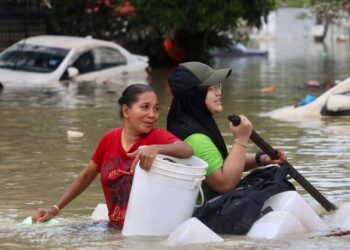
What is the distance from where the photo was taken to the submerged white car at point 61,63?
2175cm

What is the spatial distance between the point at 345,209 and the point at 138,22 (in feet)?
73.3

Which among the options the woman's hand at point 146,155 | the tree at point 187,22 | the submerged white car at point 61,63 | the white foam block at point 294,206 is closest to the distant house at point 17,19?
the tree at point 187,22

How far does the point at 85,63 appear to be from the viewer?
909 inches

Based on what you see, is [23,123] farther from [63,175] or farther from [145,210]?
[145,210]

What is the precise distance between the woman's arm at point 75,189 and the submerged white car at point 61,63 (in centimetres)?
1394

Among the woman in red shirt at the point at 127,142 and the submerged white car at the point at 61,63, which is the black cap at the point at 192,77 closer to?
the woman in red shirt at the point at 127,142

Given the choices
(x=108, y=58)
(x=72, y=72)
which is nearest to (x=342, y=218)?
(x=72, y=72)

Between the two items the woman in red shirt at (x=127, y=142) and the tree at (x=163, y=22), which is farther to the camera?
the tree at (x=163, y=22)

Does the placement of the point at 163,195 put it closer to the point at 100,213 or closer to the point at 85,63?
the point at 100,213

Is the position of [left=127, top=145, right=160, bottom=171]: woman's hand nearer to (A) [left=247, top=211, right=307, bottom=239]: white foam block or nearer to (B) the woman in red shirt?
(B) the woman in red shirt

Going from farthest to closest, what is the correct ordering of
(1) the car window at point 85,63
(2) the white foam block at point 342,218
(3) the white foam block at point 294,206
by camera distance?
(1) the car window at point 85,63 → (2) the white foam block at point 342,218 → (3) the white foam block at point 294,206

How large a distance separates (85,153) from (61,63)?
1064 cm

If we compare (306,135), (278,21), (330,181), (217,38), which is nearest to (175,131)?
(330,181)

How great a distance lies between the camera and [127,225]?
654 cm
